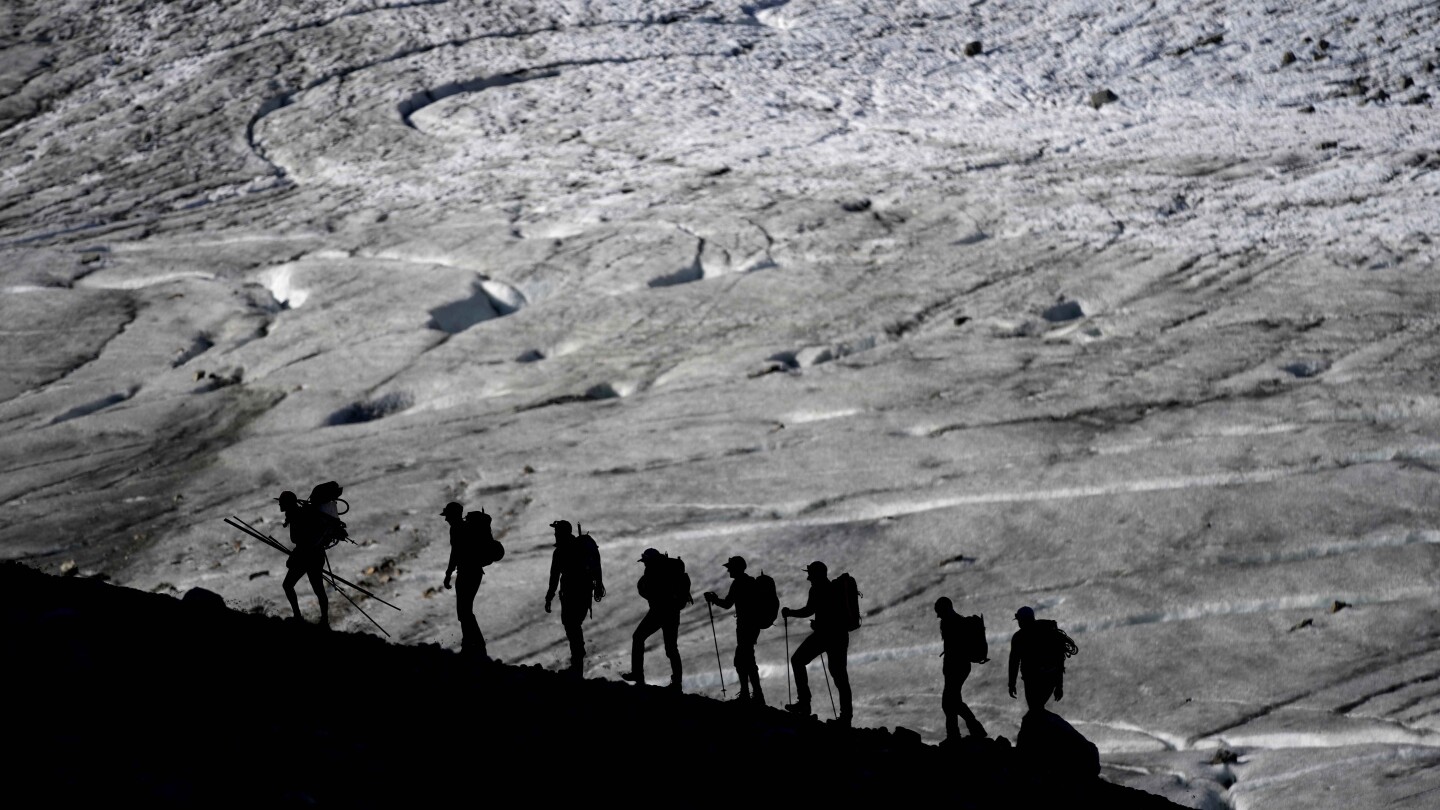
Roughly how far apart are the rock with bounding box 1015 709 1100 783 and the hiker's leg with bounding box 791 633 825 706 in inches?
62.9

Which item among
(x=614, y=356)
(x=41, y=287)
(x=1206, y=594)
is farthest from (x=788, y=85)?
(x=1206, y=594)

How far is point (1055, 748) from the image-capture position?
24.8ft

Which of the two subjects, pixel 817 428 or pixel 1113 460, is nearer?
pixel 1113 460

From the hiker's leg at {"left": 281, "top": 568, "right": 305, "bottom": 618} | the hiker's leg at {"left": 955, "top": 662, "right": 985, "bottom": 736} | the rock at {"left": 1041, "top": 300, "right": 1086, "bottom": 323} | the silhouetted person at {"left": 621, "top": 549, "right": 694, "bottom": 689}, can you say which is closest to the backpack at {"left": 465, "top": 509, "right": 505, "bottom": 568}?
the silhouetted person at {"left": 621, "top": 549, "right": 694, "bottom": 689}

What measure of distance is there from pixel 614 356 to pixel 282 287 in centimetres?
665

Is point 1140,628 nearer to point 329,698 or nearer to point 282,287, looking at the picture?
point 329,698

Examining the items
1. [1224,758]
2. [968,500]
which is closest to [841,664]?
[1224,758]

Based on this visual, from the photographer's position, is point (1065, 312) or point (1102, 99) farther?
point (1102, 99)

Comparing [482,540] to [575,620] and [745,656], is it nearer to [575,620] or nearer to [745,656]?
[575,620]

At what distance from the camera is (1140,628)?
40.3 feet

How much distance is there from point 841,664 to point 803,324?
10.8 metres

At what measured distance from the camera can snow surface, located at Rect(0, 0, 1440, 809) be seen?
12.7 metres

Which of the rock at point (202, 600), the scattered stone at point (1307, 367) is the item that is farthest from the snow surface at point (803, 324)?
the rock at point (202, 600)

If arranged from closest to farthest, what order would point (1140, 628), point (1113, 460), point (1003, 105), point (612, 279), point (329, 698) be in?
point (329, 698)
point (1140, 628)
point (1113, 460)
point (612, 279)
point (1003, 105)
